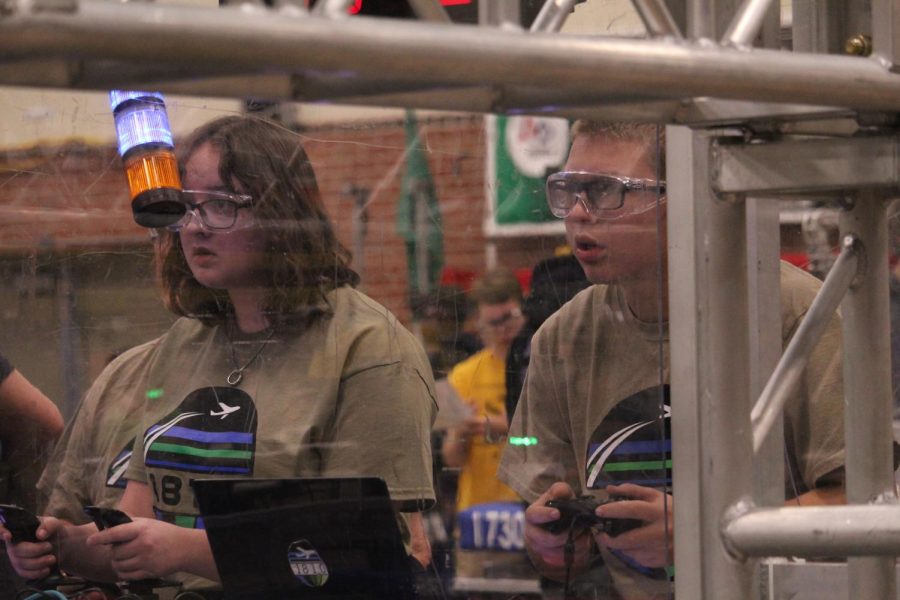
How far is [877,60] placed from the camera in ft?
5.11

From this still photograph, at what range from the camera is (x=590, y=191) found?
2.31 metres

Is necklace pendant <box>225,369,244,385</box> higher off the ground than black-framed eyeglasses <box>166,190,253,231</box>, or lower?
lower

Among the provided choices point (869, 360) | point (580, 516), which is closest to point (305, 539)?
point (580, 516)

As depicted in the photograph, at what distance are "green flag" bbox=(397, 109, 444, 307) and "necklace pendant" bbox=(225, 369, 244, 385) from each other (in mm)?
335

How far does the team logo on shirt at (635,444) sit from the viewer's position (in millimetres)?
2271

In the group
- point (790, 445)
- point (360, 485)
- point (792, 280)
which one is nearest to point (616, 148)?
point (792, 280)

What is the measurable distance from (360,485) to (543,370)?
0.36 metres

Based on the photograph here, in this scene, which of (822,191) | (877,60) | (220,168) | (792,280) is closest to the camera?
(877,60)

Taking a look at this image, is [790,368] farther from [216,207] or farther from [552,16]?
[216,207]

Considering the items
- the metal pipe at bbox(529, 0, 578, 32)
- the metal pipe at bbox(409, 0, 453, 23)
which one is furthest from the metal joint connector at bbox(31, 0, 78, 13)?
the metal pipe at bbox(529, 0, 578, 32)

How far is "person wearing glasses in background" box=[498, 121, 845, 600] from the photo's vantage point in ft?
7.36

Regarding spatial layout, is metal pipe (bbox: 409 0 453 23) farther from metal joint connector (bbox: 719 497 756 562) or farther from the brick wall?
the brick wall

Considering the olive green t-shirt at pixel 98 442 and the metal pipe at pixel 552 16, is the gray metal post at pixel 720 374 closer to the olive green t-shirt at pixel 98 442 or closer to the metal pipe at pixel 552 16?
the metal pipe at pixel 552 16

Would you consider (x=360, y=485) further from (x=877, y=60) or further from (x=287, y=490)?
Answer: (x=877, y=60)
